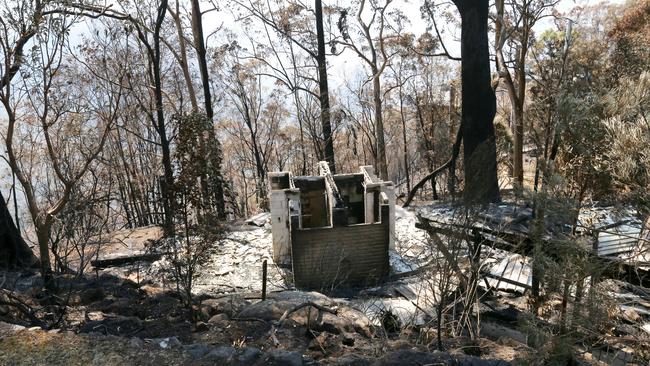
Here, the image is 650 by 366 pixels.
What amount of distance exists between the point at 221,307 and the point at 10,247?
5765 millimetres

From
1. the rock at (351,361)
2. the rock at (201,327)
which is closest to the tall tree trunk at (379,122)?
the rock at (201,327)

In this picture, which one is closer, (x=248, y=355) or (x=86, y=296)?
(x=248, y=355)

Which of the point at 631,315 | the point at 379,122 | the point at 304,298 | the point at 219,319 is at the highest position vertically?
the point at 379,122

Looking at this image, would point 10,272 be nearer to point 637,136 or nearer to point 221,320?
point 221,320

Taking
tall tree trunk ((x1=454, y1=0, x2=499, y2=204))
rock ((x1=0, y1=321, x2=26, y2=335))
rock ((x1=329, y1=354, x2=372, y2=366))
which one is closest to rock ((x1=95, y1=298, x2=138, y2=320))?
rock ((x1=0, y1=321, x2=26, y2=335))

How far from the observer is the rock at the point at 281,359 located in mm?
4777

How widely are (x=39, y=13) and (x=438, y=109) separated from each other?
742 inches

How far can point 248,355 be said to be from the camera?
16.1 feet

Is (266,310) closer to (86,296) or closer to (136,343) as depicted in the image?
(136,343)

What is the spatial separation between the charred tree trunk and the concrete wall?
563cm

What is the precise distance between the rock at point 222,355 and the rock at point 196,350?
8 cm

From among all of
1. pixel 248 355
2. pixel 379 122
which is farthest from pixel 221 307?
pixel 379 122

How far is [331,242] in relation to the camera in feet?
35.3

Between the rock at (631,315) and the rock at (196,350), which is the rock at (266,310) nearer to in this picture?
the rock at (196,350)
